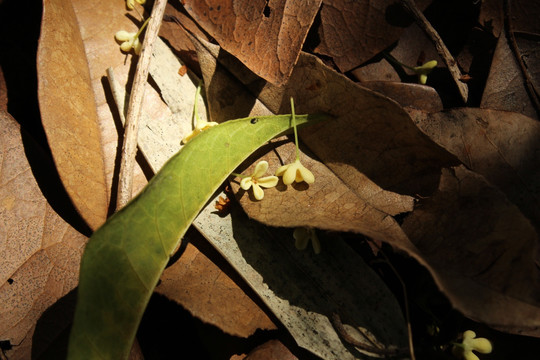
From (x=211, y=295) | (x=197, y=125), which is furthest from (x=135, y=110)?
(x=211, y=295)

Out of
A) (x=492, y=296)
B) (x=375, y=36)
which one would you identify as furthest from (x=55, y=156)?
(x=492, y=296)

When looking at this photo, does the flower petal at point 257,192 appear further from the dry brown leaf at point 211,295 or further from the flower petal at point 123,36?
the flower petal at point 123,36

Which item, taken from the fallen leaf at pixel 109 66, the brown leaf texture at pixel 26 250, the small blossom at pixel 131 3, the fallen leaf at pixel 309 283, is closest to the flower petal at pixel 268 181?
the fallen leaf at pixel 309 283

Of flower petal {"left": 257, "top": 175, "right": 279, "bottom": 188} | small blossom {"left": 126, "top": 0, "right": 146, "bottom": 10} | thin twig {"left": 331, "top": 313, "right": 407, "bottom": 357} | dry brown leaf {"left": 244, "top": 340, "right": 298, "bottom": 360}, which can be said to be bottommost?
dry brown leaf {"left": 244, "top": 340, "right": 298, "bottom": 360}

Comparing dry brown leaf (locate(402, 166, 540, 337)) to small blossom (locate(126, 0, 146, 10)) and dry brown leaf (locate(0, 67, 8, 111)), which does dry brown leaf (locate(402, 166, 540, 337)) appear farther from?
dry brown leaf (locate(0, 67, 8, 111))

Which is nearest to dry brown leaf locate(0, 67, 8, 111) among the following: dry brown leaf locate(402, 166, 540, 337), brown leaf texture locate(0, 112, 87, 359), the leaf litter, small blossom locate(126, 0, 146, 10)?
brown leaf texture locate(0, 112, 87, 359)

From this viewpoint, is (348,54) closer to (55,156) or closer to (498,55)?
(498,55)
